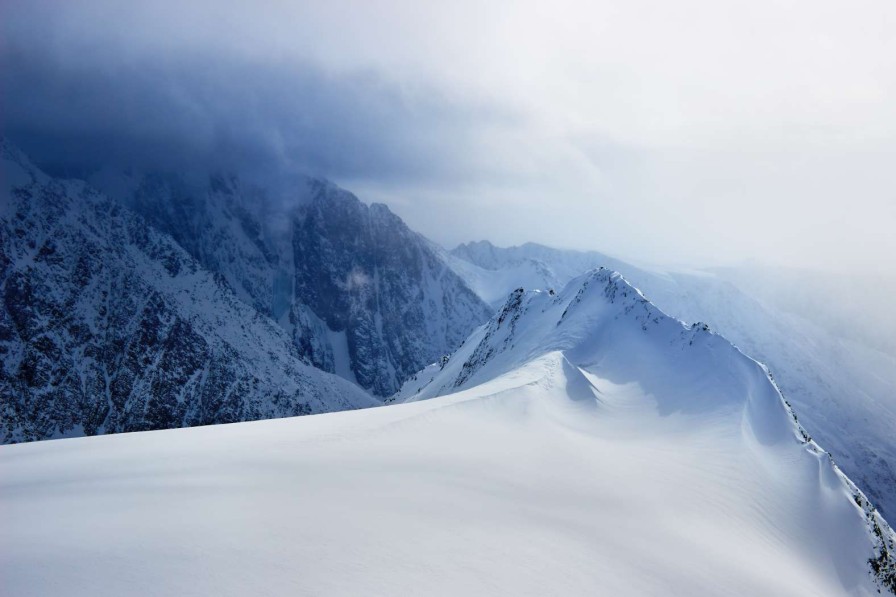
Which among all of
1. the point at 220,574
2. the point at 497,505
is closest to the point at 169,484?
the point at 220,574

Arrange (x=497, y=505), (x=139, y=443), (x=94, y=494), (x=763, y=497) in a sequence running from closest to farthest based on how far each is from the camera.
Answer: (x=94, y=494) < (x=497, y=505) < (x=139, y=443) < (x=763, y=497)

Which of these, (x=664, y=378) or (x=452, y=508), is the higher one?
(x=664, y=378)

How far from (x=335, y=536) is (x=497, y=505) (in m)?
5.03

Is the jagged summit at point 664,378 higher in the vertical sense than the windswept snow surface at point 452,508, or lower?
higher

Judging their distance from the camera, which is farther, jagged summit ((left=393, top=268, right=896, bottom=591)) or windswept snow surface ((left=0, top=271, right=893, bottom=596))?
jagged summit ((left=393, top=268, right=896, bottom=591))

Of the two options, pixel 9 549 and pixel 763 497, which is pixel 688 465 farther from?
pixel 9 549

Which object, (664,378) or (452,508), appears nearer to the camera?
(452,508)

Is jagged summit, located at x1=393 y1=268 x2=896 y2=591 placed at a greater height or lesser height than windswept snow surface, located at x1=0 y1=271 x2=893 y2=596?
greater

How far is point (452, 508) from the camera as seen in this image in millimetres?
11914

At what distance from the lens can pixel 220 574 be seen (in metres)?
7.73

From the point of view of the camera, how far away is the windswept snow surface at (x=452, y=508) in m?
8.29

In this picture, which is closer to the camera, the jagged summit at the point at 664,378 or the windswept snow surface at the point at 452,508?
the windswept snow surface at the point at 452,508

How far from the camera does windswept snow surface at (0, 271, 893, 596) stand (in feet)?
27.2

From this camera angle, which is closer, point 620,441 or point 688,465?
point 688,465
